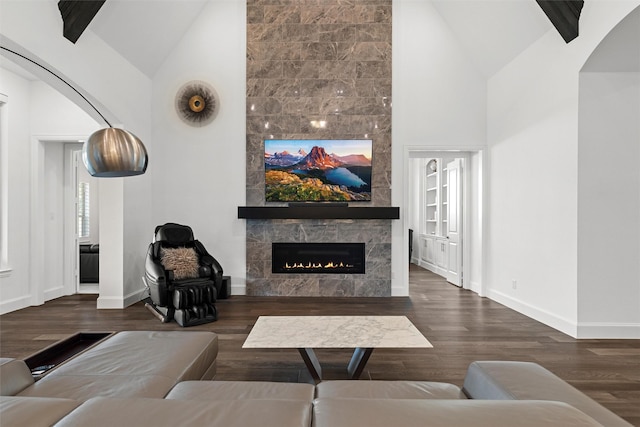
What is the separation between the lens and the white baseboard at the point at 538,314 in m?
3.74

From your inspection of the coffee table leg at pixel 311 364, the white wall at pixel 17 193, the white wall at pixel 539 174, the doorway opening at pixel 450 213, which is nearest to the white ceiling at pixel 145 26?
the white wall at pixel 17 193

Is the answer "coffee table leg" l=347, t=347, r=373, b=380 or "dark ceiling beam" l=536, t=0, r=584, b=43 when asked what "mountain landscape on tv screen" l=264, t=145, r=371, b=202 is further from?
"coffee table leg" l=347, t=347, r=373, b=380

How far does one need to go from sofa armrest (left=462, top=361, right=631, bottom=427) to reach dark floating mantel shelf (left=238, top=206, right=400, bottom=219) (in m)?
3.77

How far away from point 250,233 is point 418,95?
10.7ft

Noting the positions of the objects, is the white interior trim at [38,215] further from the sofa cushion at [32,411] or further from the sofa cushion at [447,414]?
the sofa cushion at [447,414]

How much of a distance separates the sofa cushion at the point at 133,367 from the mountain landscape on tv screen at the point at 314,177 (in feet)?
11.4

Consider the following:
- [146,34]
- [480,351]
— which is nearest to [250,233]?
[146,34]

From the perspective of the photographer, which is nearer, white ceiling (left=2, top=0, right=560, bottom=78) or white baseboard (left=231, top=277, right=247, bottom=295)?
white ceiling (left=2, top=0, right=560, bottom=78)

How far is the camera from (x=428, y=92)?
5.55 meters

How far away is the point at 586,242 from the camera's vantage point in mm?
3658

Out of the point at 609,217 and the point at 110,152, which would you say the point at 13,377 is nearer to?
the point at 110,152

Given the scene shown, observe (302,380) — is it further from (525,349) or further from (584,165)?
(584,165)

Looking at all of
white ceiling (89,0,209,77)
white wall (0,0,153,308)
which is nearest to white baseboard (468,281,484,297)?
white wall (0,0,153,308)

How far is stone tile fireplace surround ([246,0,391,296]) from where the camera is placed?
18.2 ft
